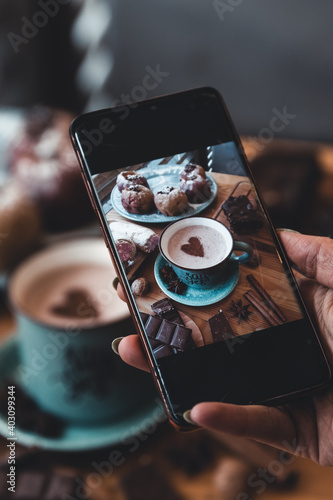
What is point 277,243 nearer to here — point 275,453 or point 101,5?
point 275,453

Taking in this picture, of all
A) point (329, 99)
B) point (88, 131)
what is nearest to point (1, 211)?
point (88, 131)

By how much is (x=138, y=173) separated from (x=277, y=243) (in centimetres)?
11

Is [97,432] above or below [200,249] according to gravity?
below

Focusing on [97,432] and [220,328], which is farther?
[97,432]

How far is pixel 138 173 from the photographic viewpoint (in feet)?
1.08

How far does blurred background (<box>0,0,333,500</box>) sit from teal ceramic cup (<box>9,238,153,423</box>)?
0.18ft

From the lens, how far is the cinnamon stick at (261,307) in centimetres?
33

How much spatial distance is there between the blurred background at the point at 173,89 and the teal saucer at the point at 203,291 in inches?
9.6

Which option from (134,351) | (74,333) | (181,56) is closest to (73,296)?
→ (74,333)

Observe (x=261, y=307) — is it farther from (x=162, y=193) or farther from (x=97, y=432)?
(x=97, y=432)

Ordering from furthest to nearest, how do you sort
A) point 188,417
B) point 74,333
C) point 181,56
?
point 181,56 → point 74,333 → point 188,417

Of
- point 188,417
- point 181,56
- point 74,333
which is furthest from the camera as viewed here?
point 181,56

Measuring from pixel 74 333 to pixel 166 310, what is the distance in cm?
15

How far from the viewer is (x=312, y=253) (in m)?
0.38
